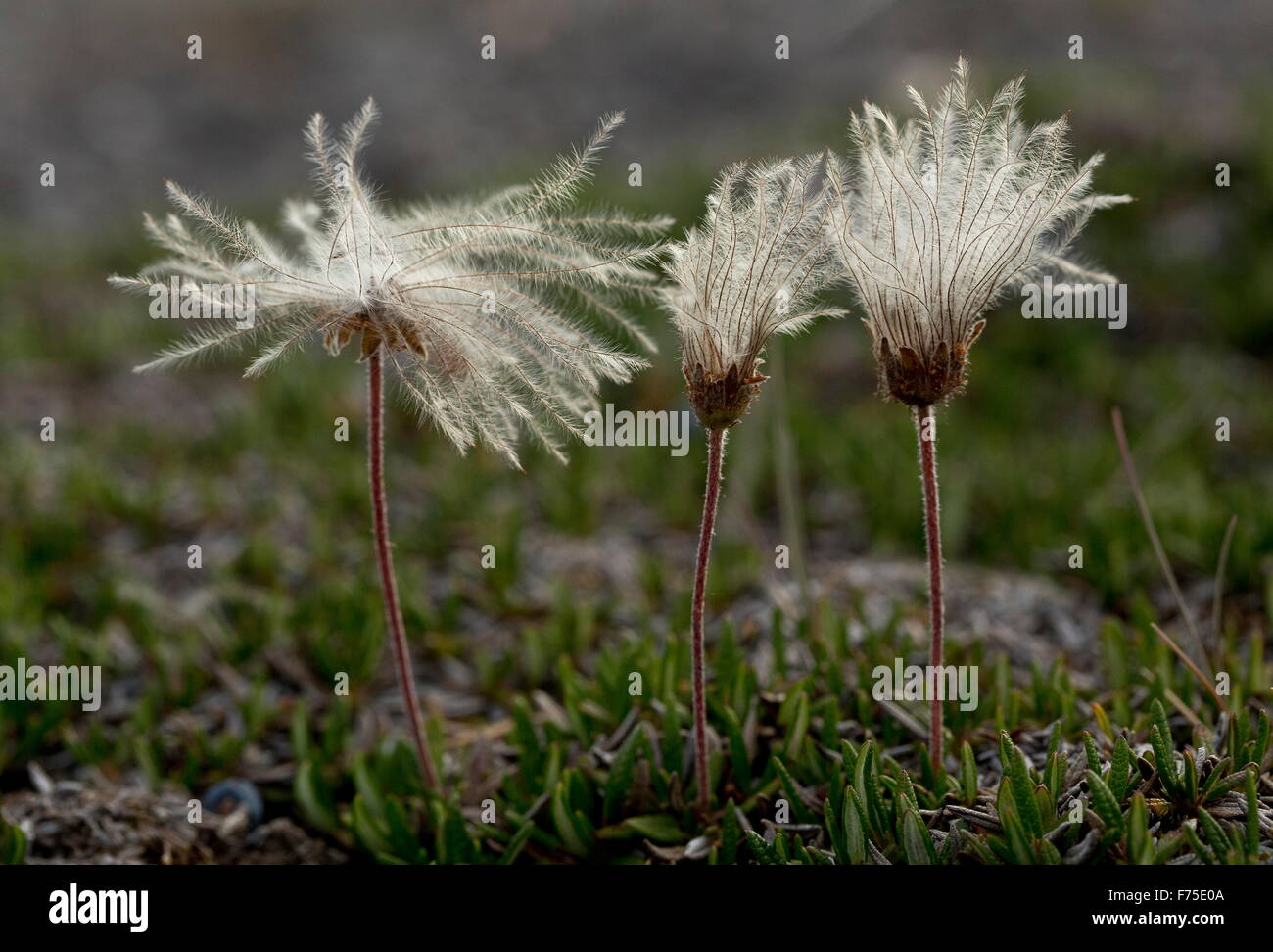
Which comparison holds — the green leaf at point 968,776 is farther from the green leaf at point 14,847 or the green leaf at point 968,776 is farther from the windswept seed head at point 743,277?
the green leaf at point 14,847

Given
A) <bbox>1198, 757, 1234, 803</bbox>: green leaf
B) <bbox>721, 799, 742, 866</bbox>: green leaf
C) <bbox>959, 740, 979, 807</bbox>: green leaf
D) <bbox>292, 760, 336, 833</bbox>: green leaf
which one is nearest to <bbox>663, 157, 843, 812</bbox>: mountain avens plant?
<bbox>721, 799, 742, 866</bbox>: green leaf

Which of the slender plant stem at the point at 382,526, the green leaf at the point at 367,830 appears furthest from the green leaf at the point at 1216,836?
the green leaf at the point at 367,830

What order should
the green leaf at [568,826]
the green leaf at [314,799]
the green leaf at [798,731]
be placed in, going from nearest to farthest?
the green leaf at [568,826] → the green leaf at [798,731] → the green leaf at [314,799]

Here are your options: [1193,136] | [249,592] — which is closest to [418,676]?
[249,592]

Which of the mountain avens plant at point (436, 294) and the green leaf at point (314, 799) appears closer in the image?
the mountain avens plant at point (436, 294)

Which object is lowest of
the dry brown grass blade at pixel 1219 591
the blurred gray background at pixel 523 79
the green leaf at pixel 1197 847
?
the green leaf at pixel 1197 847

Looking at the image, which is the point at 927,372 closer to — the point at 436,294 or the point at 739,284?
the point at 739,284
